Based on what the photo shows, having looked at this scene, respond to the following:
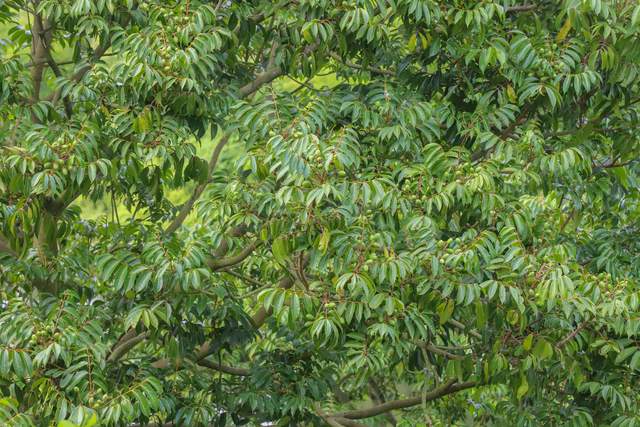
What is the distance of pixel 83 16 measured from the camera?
5.32m

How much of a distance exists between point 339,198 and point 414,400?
2.47 meters

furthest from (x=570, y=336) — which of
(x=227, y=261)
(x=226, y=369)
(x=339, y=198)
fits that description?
(x=226, y=369)

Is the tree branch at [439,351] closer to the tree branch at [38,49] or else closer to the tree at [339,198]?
the tree at [339,198]

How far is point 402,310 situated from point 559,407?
1522 mm

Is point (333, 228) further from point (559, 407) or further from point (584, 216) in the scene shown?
point (584, 216)

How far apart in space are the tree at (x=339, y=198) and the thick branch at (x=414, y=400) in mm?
63

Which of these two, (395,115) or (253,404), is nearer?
(395,115)

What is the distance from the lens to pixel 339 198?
432 centimetres

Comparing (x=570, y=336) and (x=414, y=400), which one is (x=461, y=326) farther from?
(x=414, y=400)

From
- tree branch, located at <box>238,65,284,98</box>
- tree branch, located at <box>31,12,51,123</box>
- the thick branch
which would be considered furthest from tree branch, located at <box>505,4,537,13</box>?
tree branch, located at <box>31,12,51,123</box>

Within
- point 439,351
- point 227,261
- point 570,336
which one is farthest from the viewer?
point 227,261

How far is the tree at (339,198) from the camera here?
4.60 m

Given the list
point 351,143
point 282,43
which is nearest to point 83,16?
point 282,43

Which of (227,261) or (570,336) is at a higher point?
(570,336)
